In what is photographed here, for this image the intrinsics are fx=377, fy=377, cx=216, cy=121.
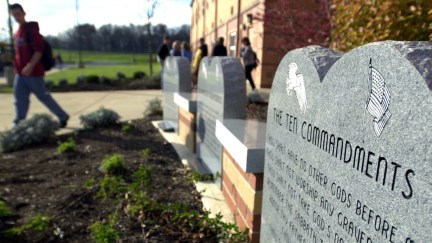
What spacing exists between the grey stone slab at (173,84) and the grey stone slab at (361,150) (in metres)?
4.14

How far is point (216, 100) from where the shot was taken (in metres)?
3.68

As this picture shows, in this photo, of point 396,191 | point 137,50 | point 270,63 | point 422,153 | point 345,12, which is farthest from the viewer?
point 137,50

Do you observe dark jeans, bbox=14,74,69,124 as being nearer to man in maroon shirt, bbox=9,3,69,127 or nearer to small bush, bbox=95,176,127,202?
man in maroon shirt, bbox=9,3,69,127

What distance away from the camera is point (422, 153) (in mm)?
894

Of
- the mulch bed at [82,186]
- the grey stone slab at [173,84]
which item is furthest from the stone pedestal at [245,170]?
the grey stone slab at [173,84]

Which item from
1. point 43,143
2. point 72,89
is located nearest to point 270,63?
point 72,89

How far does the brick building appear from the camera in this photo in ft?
18.6

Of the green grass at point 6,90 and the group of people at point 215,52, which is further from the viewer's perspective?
the green grass at point 6,90

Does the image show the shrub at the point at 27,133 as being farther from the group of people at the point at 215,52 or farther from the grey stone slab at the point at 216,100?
the group of people at the point at 215,52

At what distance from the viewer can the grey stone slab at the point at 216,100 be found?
11.1 feet

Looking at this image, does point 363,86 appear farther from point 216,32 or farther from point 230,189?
point 216,32

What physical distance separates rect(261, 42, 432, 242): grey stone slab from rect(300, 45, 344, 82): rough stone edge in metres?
0.03

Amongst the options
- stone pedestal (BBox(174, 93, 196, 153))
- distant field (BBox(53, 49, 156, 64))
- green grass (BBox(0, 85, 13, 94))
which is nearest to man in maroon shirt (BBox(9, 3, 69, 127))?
stone pedestal (BBox(174, 93, 196, 153))

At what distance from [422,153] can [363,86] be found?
0.34 meters
